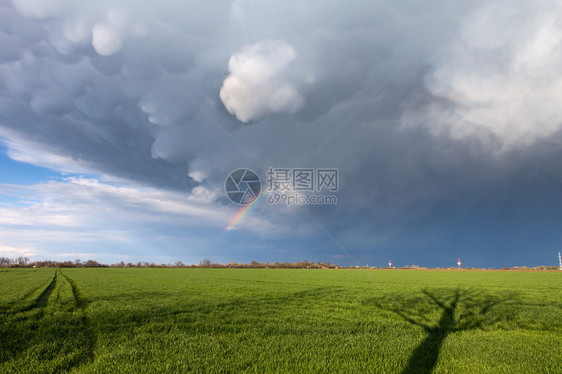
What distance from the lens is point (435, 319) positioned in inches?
429

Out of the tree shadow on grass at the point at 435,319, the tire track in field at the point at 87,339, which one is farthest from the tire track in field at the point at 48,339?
the tree shadow on grass at the point at 435,319

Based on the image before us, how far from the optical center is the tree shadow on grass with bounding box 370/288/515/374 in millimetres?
6492

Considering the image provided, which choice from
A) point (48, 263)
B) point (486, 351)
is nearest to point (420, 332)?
point (486, 351)

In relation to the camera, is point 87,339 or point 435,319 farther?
point 435,319

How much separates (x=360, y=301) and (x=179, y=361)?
36.6 ft

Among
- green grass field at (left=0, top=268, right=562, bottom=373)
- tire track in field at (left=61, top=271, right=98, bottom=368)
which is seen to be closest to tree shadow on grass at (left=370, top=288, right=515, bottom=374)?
green grass field at (left=0, top=268, right=562, bottom=373)

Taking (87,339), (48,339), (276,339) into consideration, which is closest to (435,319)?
(276,339)

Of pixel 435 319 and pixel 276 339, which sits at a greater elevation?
pixel 276 339

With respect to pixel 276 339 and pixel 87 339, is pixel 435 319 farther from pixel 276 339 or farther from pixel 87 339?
pixel 87 339

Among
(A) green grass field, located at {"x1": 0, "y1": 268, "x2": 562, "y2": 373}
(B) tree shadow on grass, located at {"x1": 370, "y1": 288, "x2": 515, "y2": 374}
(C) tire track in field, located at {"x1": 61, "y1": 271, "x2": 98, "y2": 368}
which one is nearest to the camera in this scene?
(A) green grass field, located at {"x1": 0, "y1": 268, "x2": 562, "y2": 373}

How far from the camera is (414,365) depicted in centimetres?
605

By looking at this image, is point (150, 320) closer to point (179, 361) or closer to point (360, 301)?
point (179, 361)

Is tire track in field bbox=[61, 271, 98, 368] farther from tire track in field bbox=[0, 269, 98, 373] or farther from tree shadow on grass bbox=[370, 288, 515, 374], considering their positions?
tree shadow on grass bbox=[370, 288, 515, 374]

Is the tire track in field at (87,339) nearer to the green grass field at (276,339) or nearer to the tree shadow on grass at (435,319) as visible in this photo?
the green grass field at (276,339)
